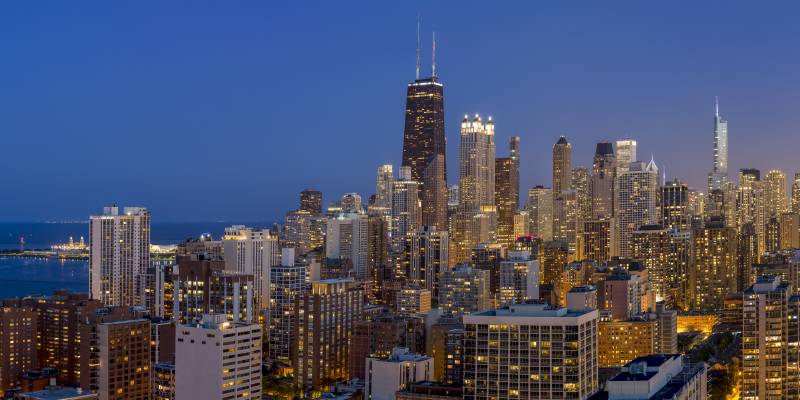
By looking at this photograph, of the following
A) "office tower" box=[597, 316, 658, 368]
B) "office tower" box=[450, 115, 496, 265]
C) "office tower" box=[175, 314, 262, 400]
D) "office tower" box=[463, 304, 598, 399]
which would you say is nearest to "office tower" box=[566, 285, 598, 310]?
"office tower" box=[597, 316, 658, 368]

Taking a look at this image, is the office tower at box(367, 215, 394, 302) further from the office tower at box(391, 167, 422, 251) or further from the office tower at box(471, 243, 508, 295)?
the office tower at box(471, 243, 508, 295)

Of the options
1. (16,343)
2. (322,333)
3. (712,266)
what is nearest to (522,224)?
(712,266)

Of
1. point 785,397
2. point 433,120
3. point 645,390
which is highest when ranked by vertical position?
point 433,120

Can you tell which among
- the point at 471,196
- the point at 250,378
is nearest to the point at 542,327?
the point at 250,378

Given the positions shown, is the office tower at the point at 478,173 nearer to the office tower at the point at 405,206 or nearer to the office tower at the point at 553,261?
the office tower at the point at 405,206

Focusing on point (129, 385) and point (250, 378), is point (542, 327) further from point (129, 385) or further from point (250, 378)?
point (129, 385)

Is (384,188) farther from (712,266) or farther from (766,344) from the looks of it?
(766,344)

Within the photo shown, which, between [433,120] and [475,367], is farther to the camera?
[433,120]
